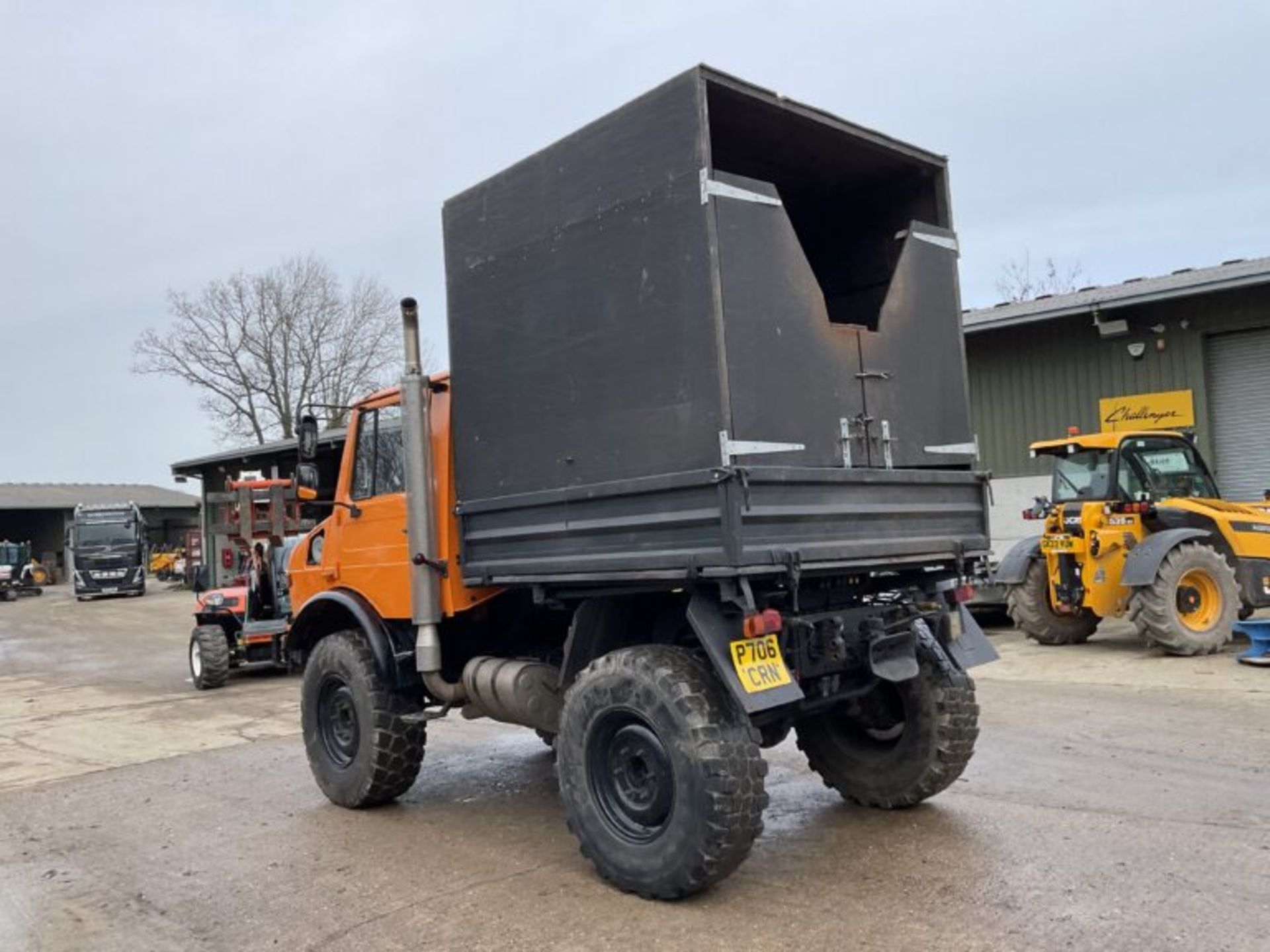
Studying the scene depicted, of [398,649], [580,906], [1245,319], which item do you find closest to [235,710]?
[398,649]

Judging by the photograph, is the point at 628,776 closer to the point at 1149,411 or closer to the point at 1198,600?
the point at 1198,600

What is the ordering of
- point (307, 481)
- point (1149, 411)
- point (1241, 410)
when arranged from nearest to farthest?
point (307, 481)
point (1241, 410)
point (1149, 411)

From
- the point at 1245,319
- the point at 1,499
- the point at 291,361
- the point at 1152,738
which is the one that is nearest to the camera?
the point at 1152,738

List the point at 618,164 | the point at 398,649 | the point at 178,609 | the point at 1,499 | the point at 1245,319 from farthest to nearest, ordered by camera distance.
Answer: the point at 1,499
the point at 178,609
the point at 1245,319
the point at 398,649
the point at 618,164

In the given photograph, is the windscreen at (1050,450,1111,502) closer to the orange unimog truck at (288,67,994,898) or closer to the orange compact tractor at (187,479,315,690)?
the orange unimog truck at (288,67,994,898)

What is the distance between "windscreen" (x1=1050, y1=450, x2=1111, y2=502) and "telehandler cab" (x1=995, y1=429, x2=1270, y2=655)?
0.01 meters

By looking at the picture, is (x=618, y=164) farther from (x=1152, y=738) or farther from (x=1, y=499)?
(x=1, y=499)

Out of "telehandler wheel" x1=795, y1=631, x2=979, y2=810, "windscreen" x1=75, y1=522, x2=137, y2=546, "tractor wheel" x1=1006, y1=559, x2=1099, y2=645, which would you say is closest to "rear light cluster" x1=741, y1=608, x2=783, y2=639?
"telehandler wheel" x1=795, y1=631, x2=979, y2=810

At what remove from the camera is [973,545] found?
209 inches

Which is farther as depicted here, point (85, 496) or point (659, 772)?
point (85, 496)

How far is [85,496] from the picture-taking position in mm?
62406

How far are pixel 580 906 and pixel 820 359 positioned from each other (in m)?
2.66

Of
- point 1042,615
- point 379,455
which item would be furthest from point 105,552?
point 379,455

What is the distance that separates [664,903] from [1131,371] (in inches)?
518
